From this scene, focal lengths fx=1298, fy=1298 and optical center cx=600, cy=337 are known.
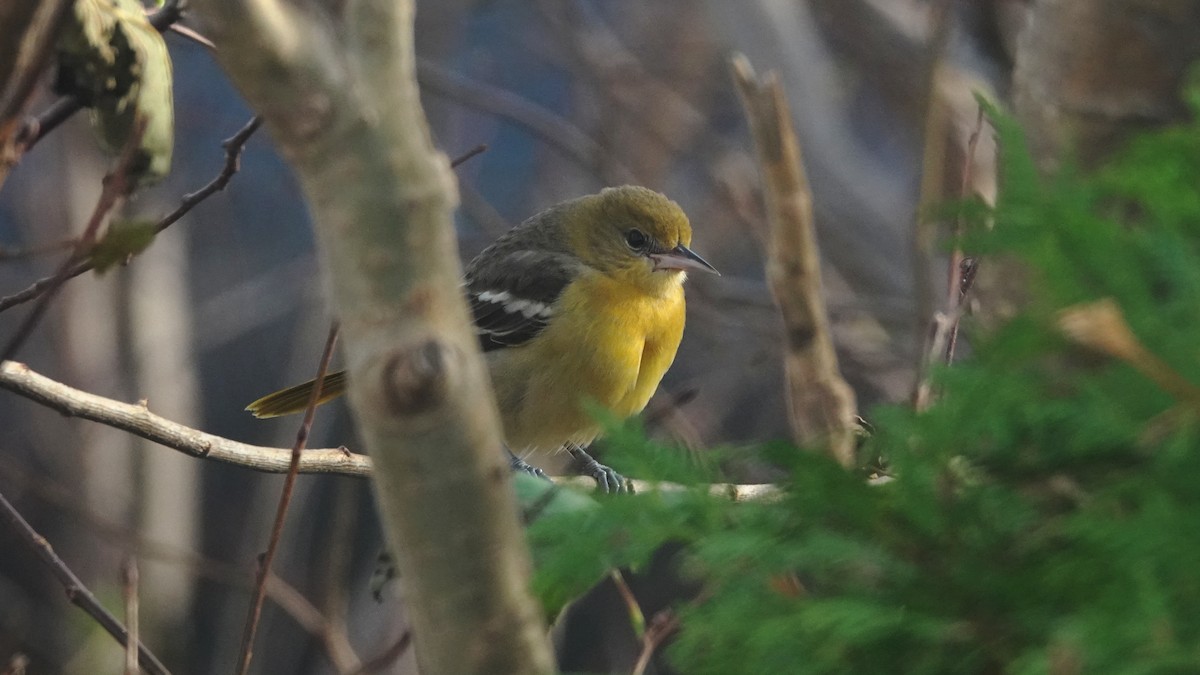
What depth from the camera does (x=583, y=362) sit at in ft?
14.3

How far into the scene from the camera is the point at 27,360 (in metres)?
8.16

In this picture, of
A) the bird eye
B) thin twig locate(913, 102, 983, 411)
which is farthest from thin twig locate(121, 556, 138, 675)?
the bird eye

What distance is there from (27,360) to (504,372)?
489cm

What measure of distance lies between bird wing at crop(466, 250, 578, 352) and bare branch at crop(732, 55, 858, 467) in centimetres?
135

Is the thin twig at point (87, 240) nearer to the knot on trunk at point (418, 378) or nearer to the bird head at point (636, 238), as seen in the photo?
the knot on trunk at point (418, 378)

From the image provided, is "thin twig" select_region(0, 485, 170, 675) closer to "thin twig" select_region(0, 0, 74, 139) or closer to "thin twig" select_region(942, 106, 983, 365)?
"thin twig" select_region(0, 0, 74, 139)

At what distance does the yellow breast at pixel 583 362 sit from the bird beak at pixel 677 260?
149mm

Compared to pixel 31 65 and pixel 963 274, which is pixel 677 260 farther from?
pixel 31 65

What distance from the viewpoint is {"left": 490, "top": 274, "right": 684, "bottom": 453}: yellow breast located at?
434 cm

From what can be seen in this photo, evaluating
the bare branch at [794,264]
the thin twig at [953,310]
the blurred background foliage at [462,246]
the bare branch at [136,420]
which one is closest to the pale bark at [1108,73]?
the thin twig at [953,310]

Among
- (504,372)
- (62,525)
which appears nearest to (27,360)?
(62,525)

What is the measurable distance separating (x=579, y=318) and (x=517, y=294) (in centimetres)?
35

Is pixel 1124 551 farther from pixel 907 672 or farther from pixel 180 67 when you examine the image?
pixel 180 67

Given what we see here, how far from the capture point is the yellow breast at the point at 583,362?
171 inches
